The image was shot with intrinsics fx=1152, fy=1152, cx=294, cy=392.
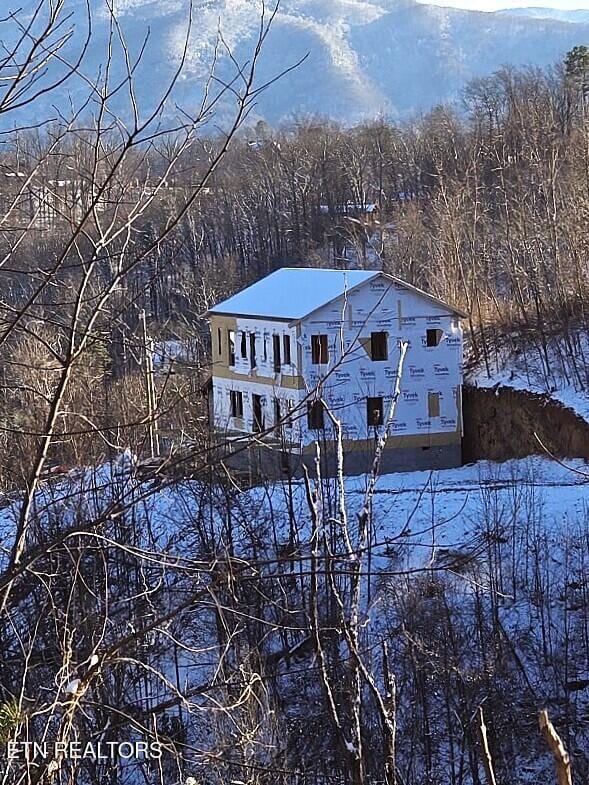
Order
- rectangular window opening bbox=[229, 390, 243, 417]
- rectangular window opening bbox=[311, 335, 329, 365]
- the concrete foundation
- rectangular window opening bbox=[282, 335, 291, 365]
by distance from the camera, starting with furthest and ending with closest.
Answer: rectangular window opening bbox=[229, 390, 243, 417]
rectangular window opening bbox=[282, 335, 291, 365]
rectangular window opening bbox=[311, 335, 329, 365]
the concrete foundation

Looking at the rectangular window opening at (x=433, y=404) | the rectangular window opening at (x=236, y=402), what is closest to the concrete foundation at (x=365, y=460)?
the rectangular window opening at (x=433, y=404)

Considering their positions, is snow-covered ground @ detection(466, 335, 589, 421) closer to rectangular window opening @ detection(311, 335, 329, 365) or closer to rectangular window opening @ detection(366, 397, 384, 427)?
rectangular window opening @ detection(366, 397, 384, 427)

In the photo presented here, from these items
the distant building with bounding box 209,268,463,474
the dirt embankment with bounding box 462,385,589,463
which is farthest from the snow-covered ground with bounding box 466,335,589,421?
the distant building with bounding box 209,268,463,474

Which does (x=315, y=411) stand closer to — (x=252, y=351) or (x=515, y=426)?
(x=515, y=426)

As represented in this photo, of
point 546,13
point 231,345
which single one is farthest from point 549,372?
point 546,13

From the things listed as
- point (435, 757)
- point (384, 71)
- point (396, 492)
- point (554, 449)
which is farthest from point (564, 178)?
point (384, 71)

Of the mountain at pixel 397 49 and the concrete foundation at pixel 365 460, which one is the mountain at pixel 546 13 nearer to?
the mountain at pixel 397 49

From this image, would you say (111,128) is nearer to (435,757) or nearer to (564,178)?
(435,757)
